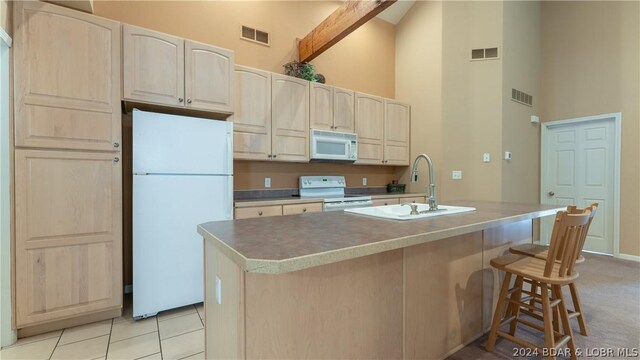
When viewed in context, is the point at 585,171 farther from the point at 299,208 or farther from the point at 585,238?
the point at 299,208

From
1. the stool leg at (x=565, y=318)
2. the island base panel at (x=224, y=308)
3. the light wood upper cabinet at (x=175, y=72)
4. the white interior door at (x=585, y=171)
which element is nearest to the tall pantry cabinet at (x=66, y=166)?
the light wood upper cabinet at (x=175, y=72)

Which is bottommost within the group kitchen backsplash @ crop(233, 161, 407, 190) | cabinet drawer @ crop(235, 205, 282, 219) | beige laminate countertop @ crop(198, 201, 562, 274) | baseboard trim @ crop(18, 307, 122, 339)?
baseboard trim @ crop(18, 307, 122, 339)

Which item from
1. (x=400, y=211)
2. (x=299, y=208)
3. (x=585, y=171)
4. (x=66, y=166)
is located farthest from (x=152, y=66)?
(x=585, y=171)

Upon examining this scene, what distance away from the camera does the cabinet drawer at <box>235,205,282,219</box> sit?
281 centimetres

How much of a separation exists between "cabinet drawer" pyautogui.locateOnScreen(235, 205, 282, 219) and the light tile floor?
37.8 inches

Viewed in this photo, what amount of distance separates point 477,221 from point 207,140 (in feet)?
7.29

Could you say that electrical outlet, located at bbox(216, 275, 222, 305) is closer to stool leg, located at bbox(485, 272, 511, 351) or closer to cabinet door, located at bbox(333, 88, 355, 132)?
stool leg, located at bbox(485, 272, 511, 351)

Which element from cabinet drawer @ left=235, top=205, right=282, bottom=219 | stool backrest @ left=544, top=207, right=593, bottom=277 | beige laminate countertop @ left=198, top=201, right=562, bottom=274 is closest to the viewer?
beige laminate countertop @ left=198, top=201, right=562, bottom=274

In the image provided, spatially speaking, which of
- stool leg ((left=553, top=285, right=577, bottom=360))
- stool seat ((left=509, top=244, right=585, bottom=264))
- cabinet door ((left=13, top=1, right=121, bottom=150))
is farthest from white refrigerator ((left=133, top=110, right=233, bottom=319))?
stool leg ((left=553, top=285, right=577, bottom=360))

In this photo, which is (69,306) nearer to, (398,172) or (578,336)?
(578,336)

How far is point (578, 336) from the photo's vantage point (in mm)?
2066

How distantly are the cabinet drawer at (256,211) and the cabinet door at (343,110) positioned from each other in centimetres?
148

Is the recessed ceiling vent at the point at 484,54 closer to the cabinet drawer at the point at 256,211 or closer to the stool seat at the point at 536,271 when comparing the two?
the stool seat at the point at 536,271

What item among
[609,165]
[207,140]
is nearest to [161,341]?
[207,140]
